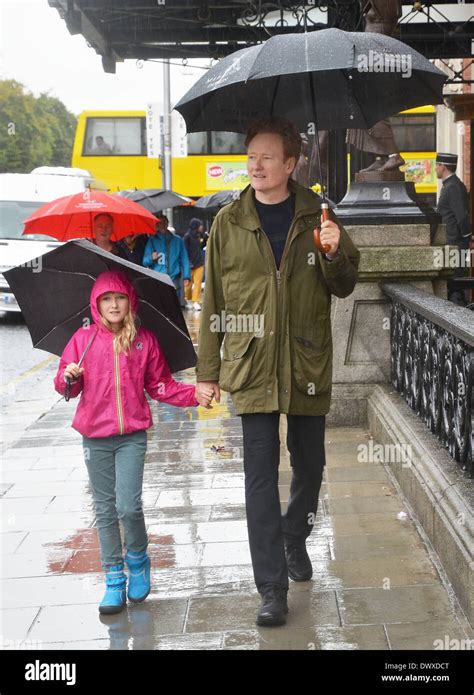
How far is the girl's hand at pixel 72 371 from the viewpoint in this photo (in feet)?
15.5

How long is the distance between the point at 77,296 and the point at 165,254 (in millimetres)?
10794

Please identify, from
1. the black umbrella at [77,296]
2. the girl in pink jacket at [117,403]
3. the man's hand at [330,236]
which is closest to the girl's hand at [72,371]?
the girl in pink jacket at [117,403]

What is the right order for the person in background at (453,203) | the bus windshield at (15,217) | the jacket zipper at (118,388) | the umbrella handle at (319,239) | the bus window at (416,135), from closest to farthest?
the umbrella handle at (319,239)
the jacket zipper at (118,388)
the person in background at (453,203)
the bus windshield at (15,217)
the bus window at (416,135)

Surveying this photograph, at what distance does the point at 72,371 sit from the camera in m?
4.73

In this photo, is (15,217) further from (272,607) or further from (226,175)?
(272,607)

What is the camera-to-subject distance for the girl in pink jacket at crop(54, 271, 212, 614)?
4.84 m

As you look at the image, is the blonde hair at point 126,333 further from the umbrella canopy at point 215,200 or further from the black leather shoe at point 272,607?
the umbrella canopy at point 215,200

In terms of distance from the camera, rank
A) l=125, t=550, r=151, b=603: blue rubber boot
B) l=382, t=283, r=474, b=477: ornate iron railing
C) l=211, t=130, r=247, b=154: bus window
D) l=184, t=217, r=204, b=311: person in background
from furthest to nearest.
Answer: l=211, t=130, r=247, b=154: bus window → l=184, t=217, r=204, b=311: person in background → l=382, t=283, r=474, b=477: ornate iron railing → l=125, t=550, r=151, b=603: blue rubber boot

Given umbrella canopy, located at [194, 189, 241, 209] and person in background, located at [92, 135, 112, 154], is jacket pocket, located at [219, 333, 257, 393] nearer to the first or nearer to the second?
umbrella canopy, located at [194, 189, 241, 209]

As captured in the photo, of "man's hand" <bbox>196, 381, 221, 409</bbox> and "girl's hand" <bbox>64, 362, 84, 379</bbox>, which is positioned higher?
"girl's hand" <bbox>64, 362, 84, 379</bbox>

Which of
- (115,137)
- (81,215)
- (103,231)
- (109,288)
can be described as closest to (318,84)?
(109,288)

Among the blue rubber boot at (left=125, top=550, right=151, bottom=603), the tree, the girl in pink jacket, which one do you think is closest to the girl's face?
the girl in pink jacket

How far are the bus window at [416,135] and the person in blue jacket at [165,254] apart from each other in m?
14.7
